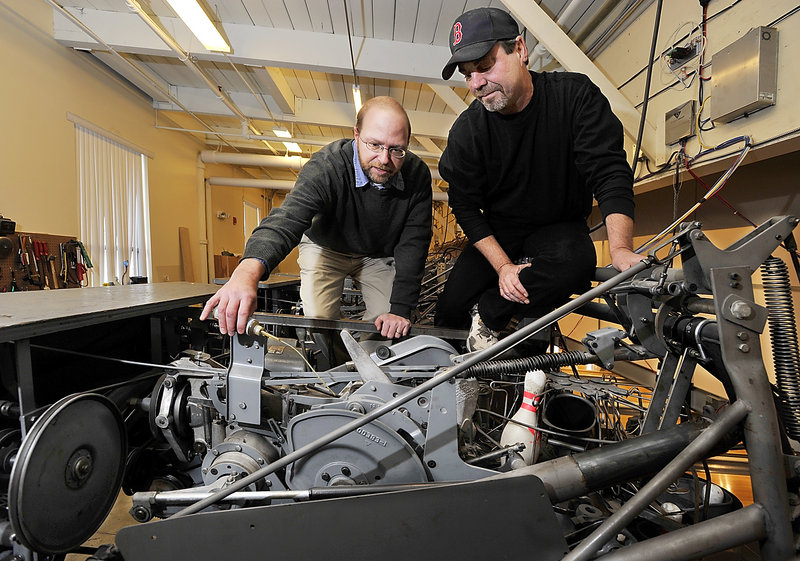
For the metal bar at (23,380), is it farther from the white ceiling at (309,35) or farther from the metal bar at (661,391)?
the white ceiling at (309,35)

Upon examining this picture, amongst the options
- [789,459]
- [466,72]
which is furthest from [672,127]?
[789,459]

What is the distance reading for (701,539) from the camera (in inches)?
26.4

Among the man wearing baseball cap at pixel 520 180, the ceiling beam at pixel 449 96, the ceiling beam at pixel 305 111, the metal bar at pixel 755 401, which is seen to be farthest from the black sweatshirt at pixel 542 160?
the ceiling beam at pixel 305 111

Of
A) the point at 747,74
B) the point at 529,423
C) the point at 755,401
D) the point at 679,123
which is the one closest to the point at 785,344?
the point at 755,401

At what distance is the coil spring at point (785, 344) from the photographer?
81 centimetres

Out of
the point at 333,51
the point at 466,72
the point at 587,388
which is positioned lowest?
the point at 587,388

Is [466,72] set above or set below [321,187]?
above

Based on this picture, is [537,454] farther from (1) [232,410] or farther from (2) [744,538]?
(1) [232,410]

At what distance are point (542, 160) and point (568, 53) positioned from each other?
2.13 m

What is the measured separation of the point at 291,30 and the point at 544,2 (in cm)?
227

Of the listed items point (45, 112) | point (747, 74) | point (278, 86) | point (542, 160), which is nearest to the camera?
point (542, 160)

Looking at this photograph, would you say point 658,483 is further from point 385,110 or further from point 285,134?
point 285,134

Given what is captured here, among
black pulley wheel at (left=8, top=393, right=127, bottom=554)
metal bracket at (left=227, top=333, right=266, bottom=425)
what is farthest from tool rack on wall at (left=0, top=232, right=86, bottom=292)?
metal bracket at (left=227, top=333, right=266, bottom=425)

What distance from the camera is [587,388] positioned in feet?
4.30
